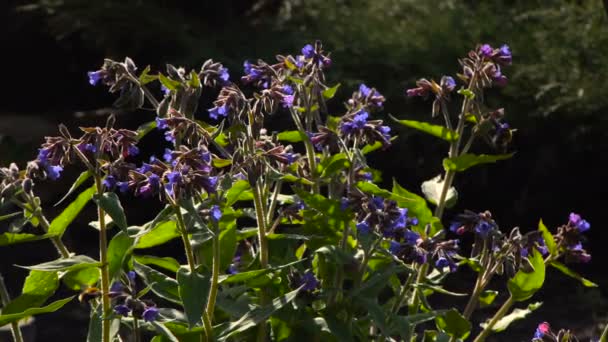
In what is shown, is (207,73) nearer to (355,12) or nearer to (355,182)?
(355,182)

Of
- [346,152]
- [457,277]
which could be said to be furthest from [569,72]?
[346,152]

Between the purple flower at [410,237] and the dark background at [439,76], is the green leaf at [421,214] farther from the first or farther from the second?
the dark background at [439,76]

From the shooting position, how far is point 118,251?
2127 mm

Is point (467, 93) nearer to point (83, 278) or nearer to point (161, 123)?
point (161, 123)

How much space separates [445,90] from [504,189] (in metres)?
3.55

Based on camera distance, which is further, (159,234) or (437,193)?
(437,193)

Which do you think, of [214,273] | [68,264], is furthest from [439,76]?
[68,264]

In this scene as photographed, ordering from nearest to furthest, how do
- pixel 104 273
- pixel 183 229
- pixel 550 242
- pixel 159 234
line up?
pixel 183 229, pixel 104 273, pixel 159 234, pixel 550 242

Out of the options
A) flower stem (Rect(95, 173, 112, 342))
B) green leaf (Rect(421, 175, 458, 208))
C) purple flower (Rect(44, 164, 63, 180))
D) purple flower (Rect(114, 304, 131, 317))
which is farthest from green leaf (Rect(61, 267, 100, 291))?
green leaf (Rect(421, 175, 458, 208))

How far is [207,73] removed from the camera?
2.22m

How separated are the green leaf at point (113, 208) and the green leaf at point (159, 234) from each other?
240 mm

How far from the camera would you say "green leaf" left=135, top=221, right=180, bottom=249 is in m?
2.22

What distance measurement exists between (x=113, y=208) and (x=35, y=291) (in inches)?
15.2

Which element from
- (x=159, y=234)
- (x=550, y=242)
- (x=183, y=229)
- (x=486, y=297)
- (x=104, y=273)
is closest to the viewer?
(x=183, y=229)
